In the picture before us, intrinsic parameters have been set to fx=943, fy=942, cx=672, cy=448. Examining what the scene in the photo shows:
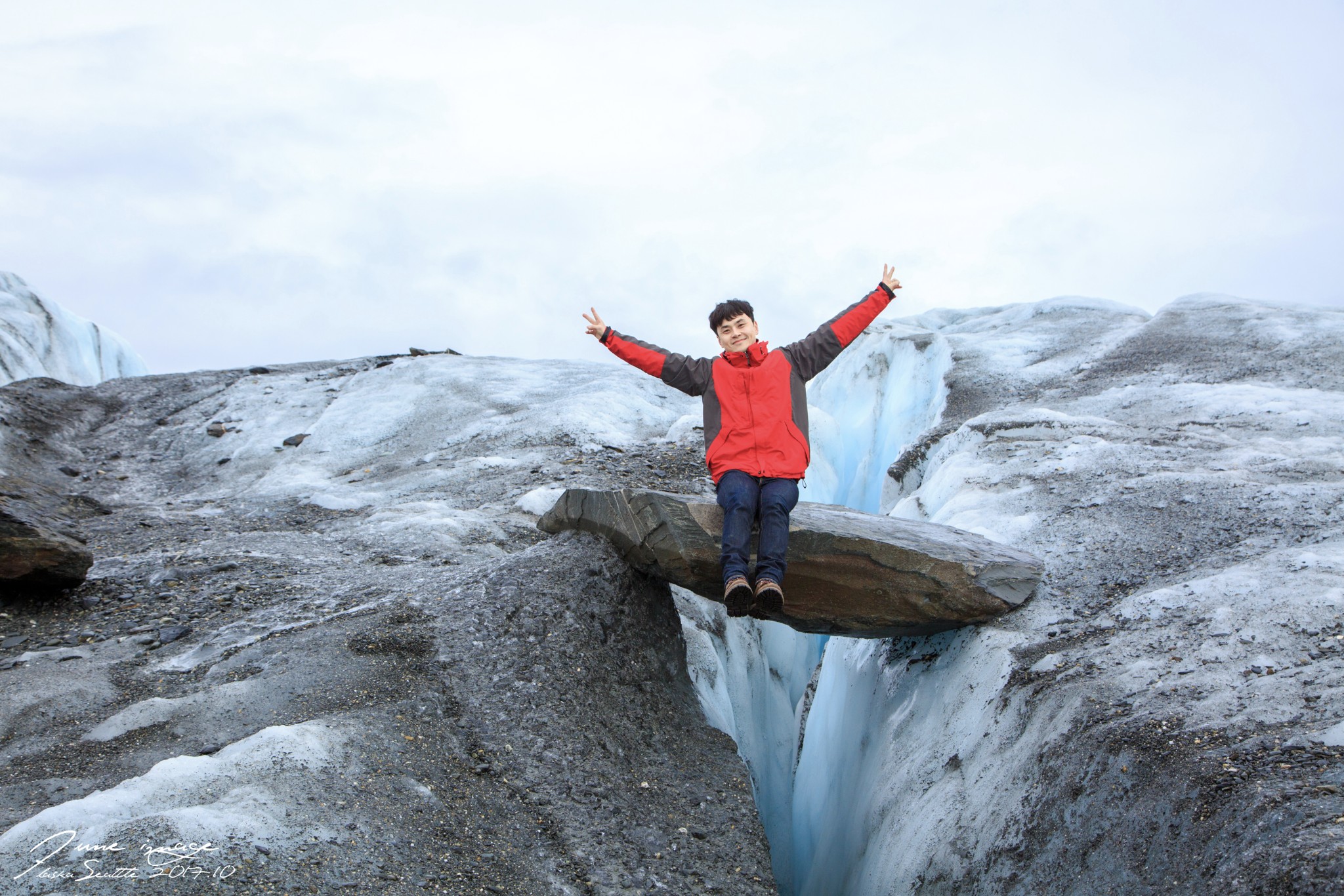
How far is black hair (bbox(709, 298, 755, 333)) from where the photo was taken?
5195 millimetres

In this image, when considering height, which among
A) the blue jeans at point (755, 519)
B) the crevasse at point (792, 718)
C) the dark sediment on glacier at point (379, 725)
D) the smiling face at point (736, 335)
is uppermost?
the smiling face at point (736, 335)

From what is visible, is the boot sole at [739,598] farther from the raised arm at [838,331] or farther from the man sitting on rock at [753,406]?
the raised arm at [838,331]

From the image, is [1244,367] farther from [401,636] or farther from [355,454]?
[355,454]

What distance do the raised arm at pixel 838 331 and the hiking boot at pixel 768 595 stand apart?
4.09 ft

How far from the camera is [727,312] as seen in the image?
5.20 meters

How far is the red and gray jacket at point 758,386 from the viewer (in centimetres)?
488

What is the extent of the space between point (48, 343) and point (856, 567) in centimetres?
2014

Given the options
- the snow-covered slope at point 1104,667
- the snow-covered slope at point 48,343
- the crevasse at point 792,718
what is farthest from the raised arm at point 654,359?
the snow-covered slope at point 48,343

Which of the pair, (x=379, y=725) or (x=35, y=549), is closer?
(x=379, y=725)

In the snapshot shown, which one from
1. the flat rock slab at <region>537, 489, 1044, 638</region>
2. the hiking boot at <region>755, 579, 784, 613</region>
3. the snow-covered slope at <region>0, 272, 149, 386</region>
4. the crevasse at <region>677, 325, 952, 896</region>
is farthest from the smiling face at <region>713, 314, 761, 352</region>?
the snow-covered slope at <region>0, 272, 149, 386</region>

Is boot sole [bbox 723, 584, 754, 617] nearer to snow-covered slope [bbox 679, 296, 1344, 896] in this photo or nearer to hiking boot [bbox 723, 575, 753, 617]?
hiking boot [bbox 723, 575, 753, 617]
